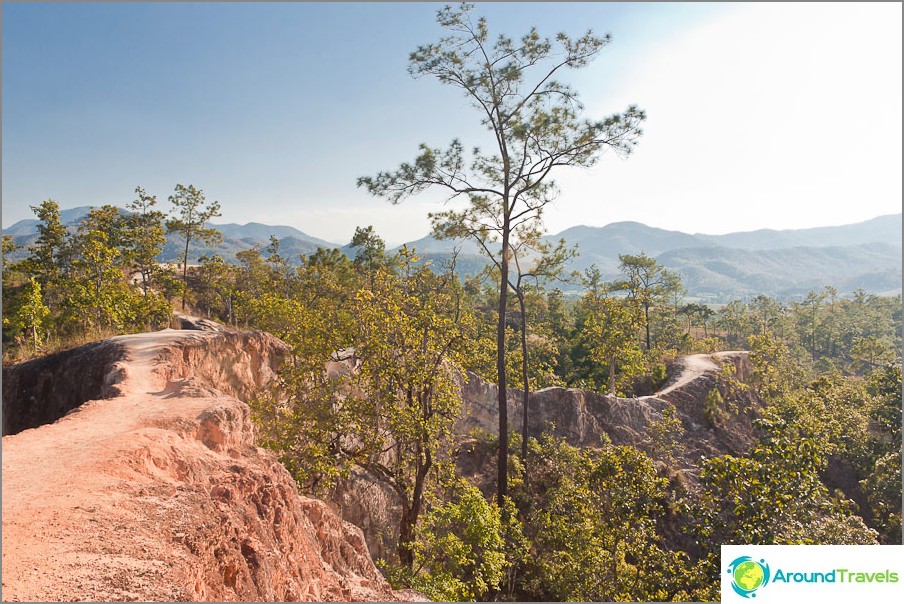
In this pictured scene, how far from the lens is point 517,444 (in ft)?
63.9

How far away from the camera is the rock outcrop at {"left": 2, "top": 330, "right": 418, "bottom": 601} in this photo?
433 centimetres

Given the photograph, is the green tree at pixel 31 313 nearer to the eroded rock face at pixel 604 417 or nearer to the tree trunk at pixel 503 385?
the eroded rock face at pixel 604 417

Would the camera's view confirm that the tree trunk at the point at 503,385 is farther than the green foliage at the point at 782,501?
Yes

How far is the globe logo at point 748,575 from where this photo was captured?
6.54m

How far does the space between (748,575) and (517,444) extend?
13134 millimetres

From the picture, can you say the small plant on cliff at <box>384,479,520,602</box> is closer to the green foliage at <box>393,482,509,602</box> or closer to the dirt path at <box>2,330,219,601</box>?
the green foliage at <box>393,482,509,602</box>

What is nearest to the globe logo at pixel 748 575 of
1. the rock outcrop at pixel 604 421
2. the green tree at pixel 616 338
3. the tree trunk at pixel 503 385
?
the tree trunk at pixel 503 385

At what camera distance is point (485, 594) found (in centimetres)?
1415

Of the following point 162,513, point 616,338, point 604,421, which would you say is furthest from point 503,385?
point 616,338

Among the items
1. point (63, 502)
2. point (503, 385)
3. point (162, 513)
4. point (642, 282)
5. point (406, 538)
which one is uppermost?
point (642, 282)

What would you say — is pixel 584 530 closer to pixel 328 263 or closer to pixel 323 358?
pixel 323 358

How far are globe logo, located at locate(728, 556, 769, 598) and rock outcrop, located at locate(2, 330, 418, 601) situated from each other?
566cm

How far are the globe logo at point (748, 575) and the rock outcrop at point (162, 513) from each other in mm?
5656

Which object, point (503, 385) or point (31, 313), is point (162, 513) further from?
point (31, 313)
